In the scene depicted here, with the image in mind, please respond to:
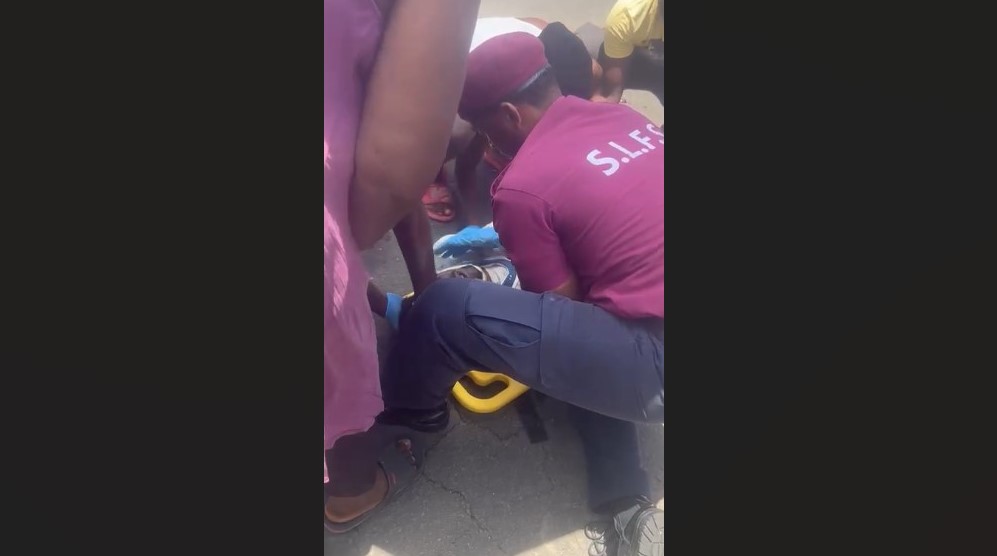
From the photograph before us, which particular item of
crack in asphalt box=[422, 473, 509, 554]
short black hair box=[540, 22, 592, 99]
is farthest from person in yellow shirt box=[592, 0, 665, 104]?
crack in asphalt box=[422, 473, 509, 554]

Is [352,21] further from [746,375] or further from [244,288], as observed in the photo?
[746,375]

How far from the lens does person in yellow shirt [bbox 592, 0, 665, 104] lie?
0.40 m

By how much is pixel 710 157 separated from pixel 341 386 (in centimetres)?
27

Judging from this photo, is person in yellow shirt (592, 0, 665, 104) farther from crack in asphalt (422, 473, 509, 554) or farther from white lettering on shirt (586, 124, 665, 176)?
crack in asphalt (422, 473, 509, 554)

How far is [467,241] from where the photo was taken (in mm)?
498

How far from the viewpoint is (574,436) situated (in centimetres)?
56

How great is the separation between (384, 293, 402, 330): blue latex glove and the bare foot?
0.13m

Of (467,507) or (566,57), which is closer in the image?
(566,57)

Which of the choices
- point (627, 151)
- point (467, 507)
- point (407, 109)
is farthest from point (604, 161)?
point (467, 507)

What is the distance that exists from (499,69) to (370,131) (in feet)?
0.28

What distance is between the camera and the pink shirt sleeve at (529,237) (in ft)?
1.48

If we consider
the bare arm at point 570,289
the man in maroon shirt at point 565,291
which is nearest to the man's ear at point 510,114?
the man in maroon shirt at point 565,291

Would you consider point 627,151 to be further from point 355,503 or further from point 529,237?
point 355,503

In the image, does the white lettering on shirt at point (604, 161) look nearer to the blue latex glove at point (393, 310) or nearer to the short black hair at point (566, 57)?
the short black hair at point (566, 57)
